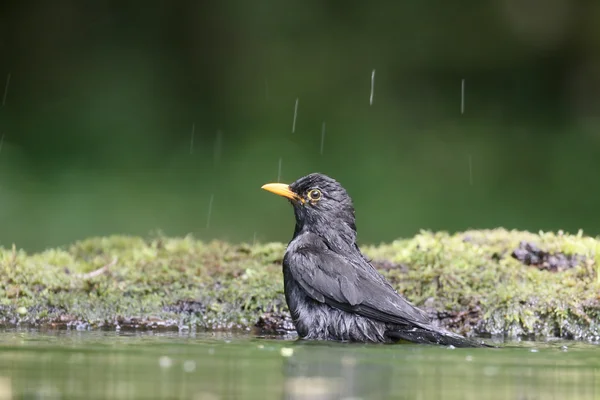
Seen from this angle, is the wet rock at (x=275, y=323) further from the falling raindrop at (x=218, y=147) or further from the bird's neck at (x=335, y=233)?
the falling raindrop at (x=218, y=147)

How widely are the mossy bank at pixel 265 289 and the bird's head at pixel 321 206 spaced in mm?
474

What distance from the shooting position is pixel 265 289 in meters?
7.31

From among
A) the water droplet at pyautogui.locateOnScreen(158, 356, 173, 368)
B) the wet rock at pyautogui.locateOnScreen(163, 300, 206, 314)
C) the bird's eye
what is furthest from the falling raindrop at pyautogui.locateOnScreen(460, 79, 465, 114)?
the water droplet at pyautogui.locateOnScreen(158, 356, 173, 368)

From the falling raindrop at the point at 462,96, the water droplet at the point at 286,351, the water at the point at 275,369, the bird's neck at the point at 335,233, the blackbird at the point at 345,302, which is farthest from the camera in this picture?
the falling raindrop at the point at 462,96

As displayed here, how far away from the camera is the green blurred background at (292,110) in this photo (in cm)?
1326

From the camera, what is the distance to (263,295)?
7.25 metres

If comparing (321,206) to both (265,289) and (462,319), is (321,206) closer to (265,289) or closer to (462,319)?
(265,289)

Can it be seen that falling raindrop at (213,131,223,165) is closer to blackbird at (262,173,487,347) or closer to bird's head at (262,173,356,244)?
bird's head at (262,173,356,244)

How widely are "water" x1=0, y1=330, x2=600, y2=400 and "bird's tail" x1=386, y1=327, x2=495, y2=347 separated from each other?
0.18 m

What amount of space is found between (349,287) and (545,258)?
1.93m

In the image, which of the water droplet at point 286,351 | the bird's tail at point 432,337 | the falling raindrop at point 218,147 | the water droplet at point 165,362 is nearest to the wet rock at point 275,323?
the bird's tail at point 432,337

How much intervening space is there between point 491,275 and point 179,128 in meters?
8.72

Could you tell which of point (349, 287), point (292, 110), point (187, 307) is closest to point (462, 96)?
point (292, 110)

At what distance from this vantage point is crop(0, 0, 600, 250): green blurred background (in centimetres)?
1326
